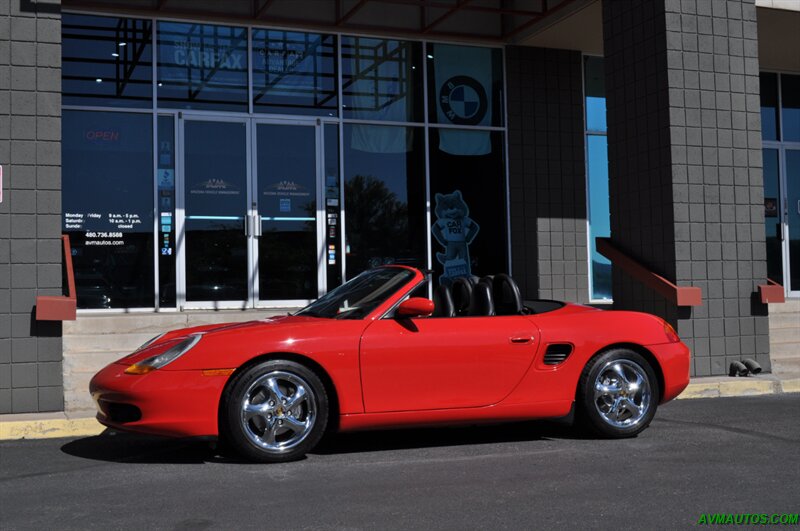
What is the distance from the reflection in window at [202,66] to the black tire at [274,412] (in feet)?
23.5

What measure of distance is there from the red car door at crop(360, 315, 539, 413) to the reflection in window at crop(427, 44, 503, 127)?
298 inches

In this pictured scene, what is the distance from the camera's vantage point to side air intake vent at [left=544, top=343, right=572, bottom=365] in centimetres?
638

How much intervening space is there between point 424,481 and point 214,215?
7446 millimetres

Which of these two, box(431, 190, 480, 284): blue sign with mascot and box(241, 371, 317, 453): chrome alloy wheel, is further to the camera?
box(431, 190, 480, 284): blue sign with mascot

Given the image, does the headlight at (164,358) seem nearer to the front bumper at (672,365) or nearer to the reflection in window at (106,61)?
the front bumper at (672,365)

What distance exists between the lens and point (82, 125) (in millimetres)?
11414

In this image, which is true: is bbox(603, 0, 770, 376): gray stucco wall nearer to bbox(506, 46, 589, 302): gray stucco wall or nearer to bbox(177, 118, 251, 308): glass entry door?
bbox(506, 46, 589, 302): gray stucco wall

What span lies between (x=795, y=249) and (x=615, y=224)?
5749 mm

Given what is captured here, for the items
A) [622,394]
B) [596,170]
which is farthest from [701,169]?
[622,394]

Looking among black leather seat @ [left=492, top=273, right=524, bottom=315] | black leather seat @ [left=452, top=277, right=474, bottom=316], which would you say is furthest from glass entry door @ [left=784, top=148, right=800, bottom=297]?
black leather seat @ [left=452, top=277, right=474, bottom=316]

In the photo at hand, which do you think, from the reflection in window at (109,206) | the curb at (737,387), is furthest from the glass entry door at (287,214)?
the curb at (737,387)

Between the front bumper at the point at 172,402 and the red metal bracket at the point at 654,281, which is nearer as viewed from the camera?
the front bumper at the point at 172,402

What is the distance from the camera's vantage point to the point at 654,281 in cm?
1029

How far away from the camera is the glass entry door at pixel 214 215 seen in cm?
1169
